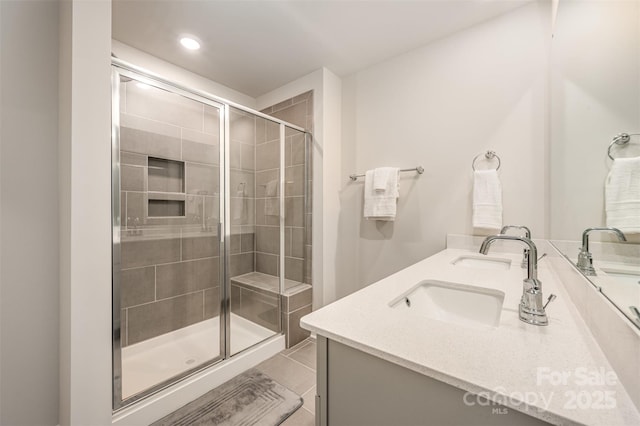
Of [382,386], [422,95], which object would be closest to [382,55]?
[422,95]

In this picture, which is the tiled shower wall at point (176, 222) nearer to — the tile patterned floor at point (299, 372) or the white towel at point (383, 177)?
the tile patterned floor at point (299, 372)

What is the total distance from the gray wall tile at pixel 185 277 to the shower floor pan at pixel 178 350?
31cm

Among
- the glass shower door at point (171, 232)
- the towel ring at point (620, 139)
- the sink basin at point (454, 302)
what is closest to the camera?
the towel ring at point (620, 139)

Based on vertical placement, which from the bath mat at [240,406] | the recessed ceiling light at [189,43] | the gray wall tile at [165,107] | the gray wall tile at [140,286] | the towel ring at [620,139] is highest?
the recessed ceiling light at [189,43]

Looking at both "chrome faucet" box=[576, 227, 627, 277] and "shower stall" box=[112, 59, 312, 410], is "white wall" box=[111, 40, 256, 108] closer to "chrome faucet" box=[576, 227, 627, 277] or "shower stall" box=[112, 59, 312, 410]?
"shower stall" box=[112, 59, 312, 410]

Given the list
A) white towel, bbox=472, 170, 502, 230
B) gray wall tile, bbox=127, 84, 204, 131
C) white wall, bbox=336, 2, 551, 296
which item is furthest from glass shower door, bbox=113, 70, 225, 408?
white towel, bbox=472, 170, 502, 230

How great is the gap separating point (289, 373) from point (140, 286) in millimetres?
1264

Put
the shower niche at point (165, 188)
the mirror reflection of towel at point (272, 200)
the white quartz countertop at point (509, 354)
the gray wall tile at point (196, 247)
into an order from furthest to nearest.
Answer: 1. the mirror reflection of towel at point (272, 200)
2. the gray wall tile at point (196, 247)
3. the shower niche at point (165, 188)
4. the white quartz countertop at point (509, 354)

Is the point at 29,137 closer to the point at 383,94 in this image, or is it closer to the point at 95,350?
the point at 95,350

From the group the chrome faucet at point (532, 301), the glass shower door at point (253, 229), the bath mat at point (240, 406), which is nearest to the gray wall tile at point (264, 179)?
the glass shower door at point (253, 229)

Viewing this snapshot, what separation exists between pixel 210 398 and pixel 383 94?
97.9 inches

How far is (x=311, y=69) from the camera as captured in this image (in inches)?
87.0

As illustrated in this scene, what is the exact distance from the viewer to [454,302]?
1.03 m

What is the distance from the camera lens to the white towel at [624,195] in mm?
586
